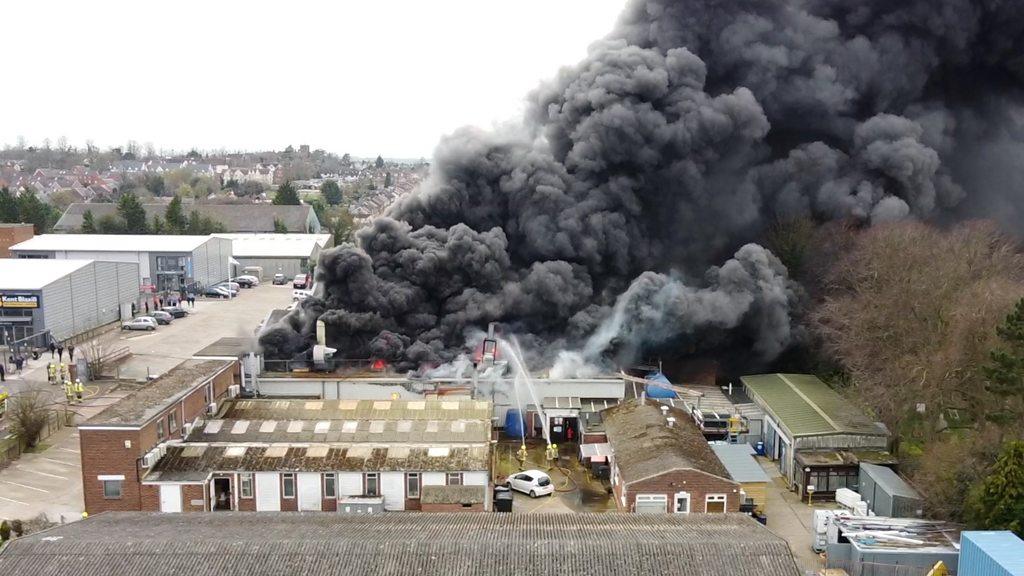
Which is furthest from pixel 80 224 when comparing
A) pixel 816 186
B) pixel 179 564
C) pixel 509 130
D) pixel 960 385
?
pixel 960 385

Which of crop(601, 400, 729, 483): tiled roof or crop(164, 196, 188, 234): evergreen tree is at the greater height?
crop(164, 196, 188, 234): evergreen tree

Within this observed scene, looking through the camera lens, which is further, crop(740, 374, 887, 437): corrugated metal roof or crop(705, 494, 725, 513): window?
crop(740, 374, 887, 437): corrugated metal roof

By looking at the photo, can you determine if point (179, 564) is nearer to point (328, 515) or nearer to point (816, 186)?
point (328, 515)

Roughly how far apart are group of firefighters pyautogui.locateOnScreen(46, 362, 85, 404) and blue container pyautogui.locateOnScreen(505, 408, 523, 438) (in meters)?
15.0

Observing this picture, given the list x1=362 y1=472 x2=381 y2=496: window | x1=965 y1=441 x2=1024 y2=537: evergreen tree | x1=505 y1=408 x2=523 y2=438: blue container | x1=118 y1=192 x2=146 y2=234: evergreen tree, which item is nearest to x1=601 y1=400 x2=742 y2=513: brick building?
x1=505 y1=408 x2=523 y2=438: blue container

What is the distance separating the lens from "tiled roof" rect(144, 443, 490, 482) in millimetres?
19000

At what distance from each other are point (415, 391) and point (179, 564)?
493 inches

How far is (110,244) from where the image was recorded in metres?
50.0

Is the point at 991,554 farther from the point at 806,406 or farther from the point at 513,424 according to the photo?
the point at 513,424

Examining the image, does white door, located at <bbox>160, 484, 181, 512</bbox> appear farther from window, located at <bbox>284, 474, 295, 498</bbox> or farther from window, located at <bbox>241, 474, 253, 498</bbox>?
window, located at <bbox>284, 474, 295, 498</bbox>

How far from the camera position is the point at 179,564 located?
13.5 metres

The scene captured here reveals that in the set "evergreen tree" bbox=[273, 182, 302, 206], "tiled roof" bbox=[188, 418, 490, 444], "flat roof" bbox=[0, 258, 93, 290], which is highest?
"evergreen tree" bbox=[273, 182, 302, 206]

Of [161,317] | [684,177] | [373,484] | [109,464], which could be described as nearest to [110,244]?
[161,317]

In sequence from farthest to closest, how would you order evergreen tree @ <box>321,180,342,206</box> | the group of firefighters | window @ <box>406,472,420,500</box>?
evergreen tree @ <box>321,180,342,206</box>
the group of firefighters
window @ <box>406,472,420,500</box>
